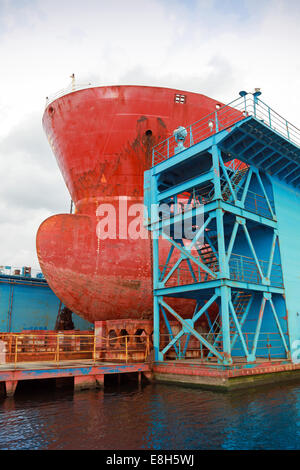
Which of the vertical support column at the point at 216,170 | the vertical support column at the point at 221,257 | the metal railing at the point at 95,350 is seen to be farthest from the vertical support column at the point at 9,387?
the vertical support column at the point at 216,170

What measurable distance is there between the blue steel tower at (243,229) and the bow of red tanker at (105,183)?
6.19ft

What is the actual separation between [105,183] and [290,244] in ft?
29.5

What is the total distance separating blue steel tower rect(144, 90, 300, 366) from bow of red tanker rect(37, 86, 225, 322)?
74.3 inches

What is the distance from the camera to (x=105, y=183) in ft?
60.5

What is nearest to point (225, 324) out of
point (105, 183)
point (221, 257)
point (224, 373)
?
point (224, 373)

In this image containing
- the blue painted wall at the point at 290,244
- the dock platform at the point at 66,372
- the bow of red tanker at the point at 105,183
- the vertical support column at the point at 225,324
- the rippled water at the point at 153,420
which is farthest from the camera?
the bow of red tanker at the point at 105,183

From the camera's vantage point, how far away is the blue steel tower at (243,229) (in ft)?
44.5

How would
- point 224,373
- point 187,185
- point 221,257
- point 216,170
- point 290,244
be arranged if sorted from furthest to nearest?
point 290,244, point 187,185, point 216,170, point 221,257, point 224,373

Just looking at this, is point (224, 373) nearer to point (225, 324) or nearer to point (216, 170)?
point (225, 324)

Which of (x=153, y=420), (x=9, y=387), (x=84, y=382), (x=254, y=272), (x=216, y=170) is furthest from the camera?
(x=254, y=272)

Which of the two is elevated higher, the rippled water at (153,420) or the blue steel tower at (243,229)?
the blue steel tower at (243,229)

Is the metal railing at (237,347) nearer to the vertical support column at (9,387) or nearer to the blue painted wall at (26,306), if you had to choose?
the vertical support column at (9,387)

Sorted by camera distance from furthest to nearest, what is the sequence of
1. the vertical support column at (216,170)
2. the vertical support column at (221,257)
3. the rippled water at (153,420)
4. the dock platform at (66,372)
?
1. the vertical support column at (216,170)
2. the vertical support column at (221,257)
3. the dock platform at (66,372)
4. the rippled water at (153,420)

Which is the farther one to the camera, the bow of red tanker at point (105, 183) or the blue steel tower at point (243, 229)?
the bow of red tanker at point (105, 183)
